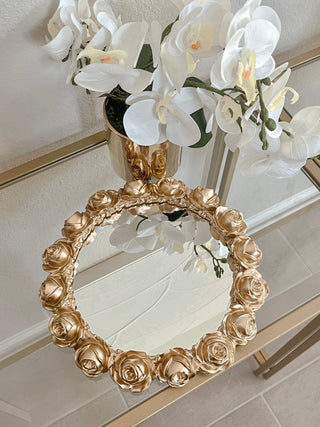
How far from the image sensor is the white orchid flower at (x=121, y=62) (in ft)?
1.53

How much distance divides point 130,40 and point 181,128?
12 centimetres

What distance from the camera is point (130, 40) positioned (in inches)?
18.8

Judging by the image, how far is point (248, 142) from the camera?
1.85 ft

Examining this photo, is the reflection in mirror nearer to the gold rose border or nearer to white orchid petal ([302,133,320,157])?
the gold rose border

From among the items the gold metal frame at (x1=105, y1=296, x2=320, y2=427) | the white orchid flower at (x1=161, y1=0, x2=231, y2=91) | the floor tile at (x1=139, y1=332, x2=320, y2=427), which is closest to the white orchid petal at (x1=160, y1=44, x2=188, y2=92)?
the white orchid flower at (x1=161, y1=0, x2=231, y2=91)

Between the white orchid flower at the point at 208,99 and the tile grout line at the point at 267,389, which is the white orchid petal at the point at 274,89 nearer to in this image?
the white orchid flower at the point at 208,99

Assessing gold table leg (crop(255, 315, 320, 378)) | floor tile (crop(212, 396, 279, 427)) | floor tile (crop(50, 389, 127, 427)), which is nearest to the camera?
floor tile (crop(50, 389, 127, 427))

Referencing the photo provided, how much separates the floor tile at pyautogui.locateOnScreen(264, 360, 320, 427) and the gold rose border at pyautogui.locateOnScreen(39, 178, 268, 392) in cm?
79

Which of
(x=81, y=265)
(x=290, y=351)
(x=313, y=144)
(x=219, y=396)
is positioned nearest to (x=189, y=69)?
(x=313, y=144)

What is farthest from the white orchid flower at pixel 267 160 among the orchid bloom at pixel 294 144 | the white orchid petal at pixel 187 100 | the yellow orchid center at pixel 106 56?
the yellow orchid center at pixel 106 56

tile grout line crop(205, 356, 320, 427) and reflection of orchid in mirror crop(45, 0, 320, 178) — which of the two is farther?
tile grout line crop(205, 356, 320, 427)

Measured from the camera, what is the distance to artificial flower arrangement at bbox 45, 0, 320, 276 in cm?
46

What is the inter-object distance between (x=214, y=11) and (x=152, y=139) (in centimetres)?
16

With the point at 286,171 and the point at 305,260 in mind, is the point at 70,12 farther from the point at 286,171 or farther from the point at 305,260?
the point at 305,260
